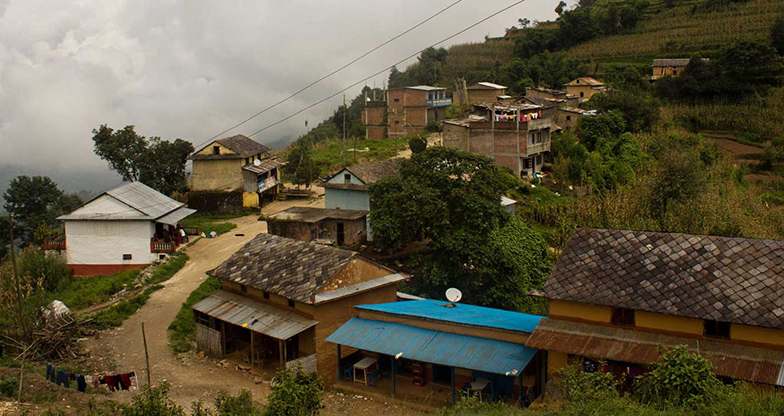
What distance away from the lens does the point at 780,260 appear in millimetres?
13961

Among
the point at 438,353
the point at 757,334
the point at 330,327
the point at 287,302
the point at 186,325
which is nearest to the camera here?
the point at 757,334

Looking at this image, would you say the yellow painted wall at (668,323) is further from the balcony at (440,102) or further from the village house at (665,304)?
the balcony at (440,102)

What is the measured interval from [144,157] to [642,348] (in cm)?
3277

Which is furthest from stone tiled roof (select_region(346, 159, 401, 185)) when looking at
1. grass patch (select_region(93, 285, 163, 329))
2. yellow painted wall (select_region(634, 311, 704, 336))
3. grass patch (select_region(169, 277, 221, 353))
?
yellow painted wall (select_region(634, 311, 704, 336))

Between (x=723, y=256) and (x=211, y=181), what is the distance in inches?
1140

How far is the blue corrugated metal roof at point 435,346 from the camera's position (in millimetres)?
14977

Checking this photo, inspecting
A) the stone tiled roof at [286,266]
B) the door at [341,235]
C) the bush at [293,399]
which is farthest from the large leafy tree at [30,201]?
the bush at [293,399]

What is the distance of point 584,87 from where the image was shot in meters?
55.9

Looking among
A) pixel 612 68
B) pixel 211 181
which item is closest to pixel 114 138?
pixel 211 181

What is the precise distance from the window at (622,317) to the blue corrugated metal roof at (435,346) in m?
1.92

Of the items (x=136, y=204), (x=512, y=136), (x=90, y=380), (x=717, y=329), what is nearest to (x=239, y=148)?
(x=136, y=204)

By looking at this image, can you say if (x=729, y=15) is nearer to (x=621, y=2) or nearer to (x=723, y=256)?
(x=621, y=2)

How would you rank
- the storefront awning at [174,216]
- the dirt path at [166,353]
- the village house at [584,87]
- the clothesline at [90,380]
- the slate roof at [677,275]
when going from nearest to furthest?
the slate roof at [677,275]
the clothesline at [90,380]
the dirt path at [166,353]
the storefront awning at [174,216]
the village house at [584,87]

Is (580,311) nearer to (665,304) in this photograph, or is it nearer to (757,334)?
(665,304)
